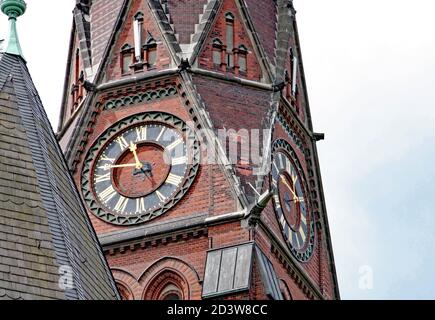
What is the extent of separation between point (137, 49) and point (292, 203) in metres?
4.95

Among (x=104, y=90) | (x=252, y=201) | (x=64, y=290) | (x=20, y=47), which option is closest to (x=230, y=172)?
(x=252, y=201)

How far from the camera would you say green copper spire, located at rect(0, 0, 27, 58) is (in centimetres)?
3061

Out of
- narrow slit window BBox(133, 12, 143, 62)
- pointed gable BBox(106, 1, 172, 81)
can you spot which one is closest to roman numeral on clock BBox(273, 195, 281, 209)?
pointed gable BBox(106, 1, 172, 81)

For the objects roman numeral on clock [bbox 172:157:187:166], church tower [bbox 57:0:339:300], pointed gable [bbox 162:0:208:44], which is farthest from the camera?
pointed gable [bbox 162:0:208:44]

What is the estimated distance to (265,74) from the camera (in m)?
46.0

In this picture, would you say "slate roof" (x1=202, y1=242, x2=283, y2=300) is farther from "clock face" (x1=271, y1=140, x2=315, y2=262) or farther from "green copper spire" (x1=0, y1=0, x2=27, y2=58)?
"green copper spire" (x1=0, y1=0, x2=27, y2=58)

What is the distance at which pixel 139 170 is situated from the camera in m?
44.3

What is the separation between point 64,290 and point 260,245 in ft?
54.2

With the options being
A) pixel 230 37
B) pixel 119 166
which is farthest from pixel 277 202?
pixel 230 37

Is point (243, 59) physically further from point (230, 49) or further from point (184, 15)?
point (184, 15)

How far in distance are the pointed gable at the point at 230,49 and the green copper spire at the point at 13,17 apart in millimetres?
14851

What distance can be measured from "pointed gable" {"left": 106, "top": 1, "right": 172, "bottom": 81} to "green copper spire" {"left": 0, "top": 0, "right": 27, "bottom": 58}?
14776mm
